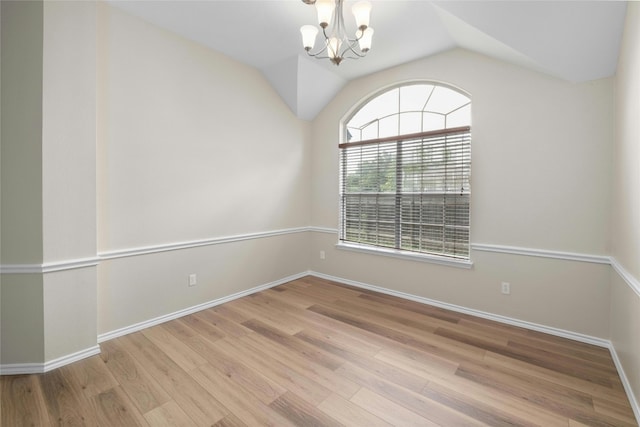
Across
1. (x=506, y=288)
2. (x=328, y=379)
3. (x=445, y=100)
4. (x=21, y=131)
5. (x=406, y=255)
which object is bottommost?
(x=328, y=379)

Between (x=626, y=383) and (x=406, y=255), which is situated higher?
(x=406, y=255)

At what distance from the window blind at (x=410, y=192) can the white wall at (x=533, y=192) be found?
0.58 ft

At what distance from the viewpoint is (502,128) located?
8.89 ft

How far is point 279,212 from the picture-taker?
3865mm

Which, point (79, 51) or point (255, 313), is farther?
point (255, 313)

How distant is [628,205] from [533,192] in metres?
0.81

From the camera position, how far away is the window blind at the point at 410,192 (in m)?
3.02

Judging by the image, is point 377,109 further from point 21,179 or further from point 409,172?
point 21,179

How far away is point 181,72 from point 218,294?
2392 millimetres

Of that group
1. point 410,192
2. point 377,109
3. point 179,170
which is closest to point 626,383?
point 410,192

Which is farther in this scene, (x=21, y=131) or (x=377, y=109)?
(x=377, y=109)

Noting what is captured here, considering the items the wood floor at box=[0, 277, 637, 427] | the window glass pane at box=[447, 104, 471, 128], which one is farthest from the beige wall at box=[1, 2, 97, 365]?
the window glass pane at box=[447, 104, 471, 128]

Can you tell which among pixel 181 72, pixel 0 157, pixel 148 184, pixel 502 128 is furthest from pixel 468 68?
pixel 0 157

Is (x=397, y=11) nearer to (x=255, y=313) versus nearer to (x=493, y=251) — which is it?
(x=493, y=251)
